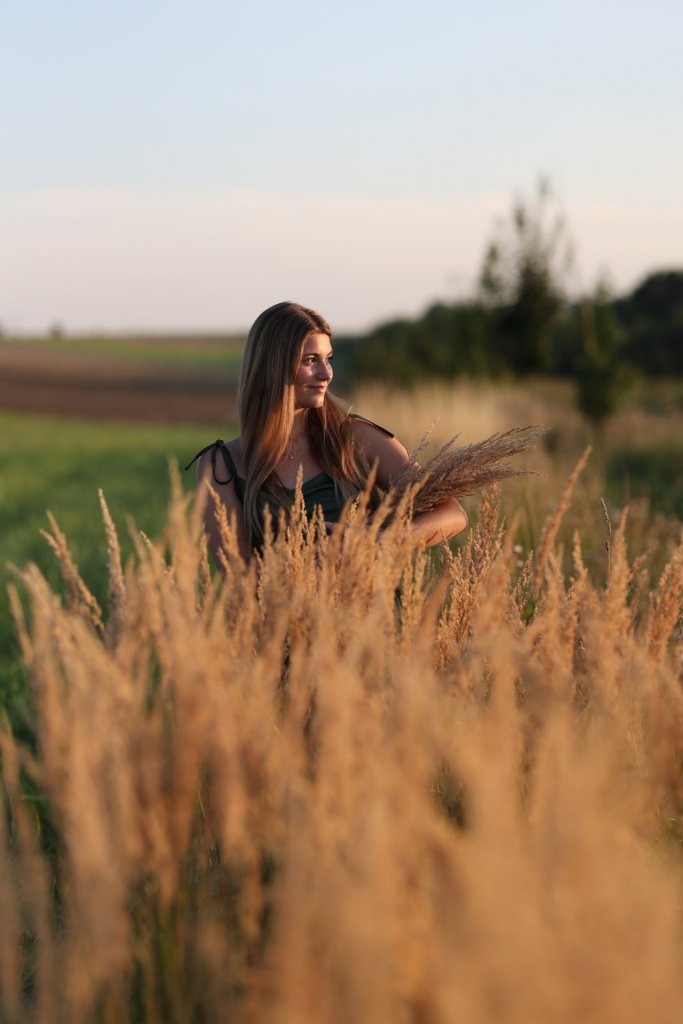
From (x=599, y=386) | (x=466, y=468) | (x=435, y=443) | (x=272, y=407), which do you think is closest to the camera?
(x=466, y=468)

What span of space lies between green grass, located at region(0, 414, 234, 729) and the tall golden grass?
293cm

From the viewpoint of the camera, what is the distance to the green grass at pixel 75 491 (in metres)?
8.64

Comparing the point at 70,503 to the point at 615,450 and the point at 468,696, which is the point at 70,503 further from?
the point at 468,696

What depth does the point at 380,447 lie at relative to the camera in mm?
4035

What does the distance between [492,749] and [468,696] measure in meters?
1.07

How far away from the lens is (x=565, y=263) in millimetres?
28766

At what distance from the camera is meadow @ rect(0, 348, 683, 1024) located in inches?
55.5

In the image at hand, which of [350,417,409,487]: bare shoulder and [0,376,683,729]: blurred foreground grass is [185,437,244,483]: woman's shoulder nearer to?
[350,417,409,487]: bare shoulder

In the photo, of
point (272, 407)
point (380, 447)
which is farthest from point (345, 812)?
point (380, 447)

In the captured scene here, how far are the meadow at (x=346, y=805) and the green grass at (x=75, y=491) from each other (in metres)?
2.88

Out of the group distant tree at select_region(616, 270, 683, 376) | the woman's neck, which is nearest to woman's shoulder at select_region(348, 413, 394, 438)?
the woman's neck

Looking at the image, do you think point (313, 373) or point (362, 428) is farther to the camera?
point (362, 428)

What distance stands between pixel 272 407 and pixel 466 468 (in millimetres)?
840

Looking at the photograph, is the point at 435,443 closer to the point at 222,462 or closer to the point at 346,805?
the point at 222,462
